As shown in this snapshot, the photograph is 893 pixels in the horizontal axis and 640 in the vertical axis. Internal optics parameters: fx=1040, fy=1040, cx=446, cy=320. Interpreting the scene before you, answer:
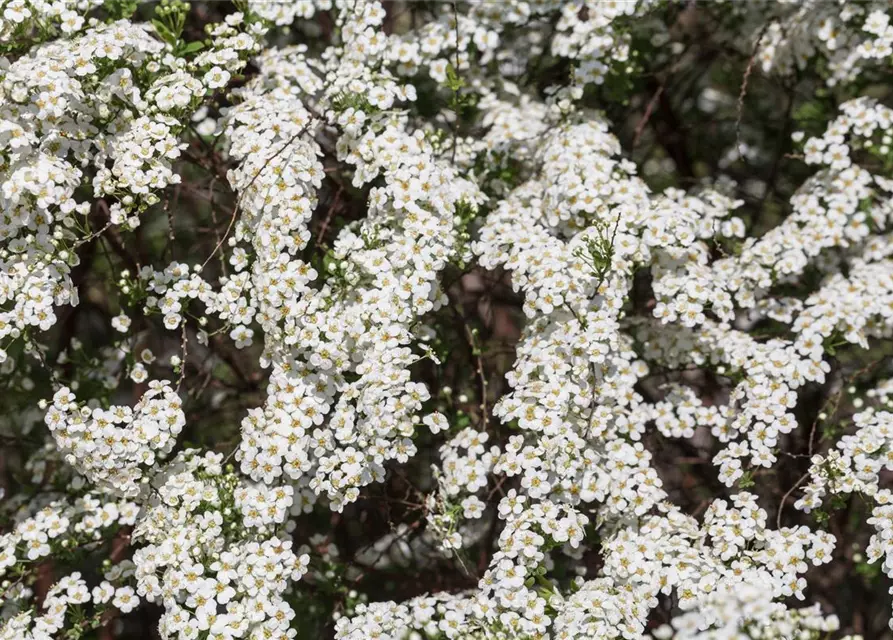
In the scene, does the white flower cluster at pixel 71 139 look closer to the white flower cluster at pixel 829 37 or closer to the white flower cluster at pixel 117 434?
the white flower cluster at pixel 117 434

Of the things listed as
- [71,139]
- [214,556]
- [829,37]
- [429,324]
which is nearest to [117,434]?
[214,556]

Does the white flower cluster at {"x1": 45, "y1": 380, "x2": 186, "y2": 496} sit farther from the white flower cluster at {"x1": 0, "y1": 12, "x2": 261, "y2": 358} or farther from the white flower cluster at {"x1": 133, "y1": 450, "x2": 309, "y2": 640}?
the white flower cluster at {"x1": 0, "y1": 12, "x2": 261, "y2": 358}

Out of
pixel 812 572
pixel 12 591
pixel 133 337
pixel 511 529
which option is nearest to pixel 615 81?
pixel 511 529

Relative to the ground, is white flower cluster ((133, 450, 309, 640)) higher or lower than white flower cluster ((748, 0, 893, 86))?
lower

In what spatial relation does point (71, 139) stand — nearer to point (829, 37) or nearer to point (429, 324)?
point (429, 324)

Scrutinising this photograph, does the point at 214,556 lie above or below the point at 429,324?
below

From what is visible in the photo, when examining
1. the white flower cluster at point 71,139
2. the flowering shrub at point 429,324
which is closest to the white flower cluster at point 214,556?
the flowering shrub at point 429,324

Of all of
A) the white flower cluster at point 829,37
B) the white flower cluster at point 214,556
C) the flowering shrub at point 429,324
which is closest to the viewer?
the white flower cluster at point 214,556

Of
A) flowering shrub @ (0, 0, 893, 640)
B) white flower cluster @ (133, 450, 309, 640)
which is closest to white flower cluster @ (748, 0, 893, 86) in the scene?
flowering shrub @ (0, 0, 893, 640)
